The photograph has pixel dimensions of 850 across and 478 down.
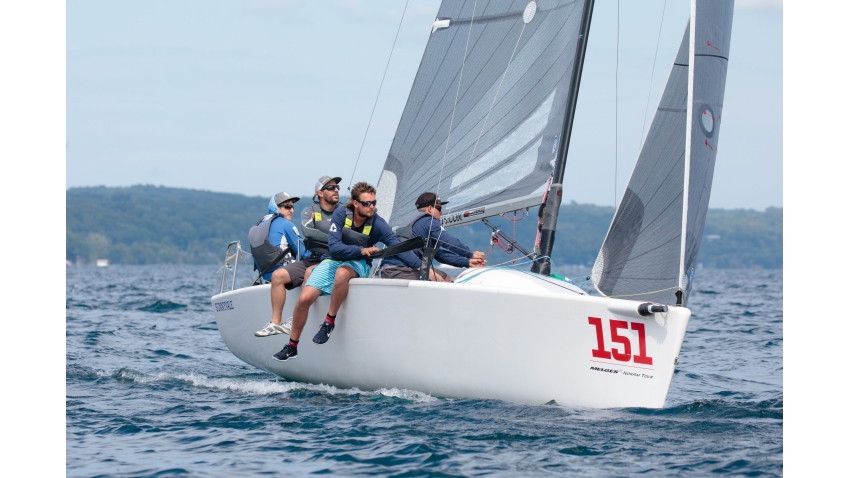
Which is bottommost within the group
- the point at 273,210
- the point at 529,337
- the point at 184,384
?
the point at 184,384

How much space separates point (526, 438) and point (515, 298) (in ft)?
2.91

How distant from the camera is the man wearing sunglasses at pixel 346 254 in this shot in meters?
5.64

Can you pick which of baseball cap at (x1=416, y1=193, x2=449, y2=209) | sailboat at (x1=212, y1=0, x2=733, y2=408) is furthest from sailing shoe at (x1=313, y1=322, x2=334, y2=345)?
baseball cap at (x1=416, y1=193, x2=449, y2=209)

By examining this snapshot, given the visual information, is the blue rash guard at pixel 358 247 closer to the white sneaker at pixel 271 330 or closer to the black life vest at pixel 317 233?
the black life vest at pixel 317 233

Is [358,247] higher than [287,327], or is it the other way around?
[358,247]

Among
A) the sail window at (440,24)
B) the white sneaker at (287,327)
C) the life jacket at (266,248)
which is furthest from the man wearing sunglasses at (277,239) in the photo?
the sail window at (440,24)

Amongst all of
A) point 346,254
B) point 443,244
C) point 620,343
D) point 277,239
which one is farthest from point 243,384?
point 620,343

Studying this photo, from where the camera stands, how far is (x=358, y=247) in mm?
5648

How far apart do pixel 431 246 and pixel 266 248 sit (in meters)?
1.57

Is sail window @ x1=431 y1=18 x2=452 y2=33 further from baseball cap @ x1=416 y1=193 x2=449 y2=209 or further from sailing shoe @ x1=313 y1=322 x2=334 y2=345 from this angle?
sailing shoe @ x1=313 y1=322 x2=334 y2=345

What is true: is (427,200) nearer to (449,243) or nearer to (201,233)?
(449,243)

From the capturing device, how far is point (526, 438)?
4.42 metres
